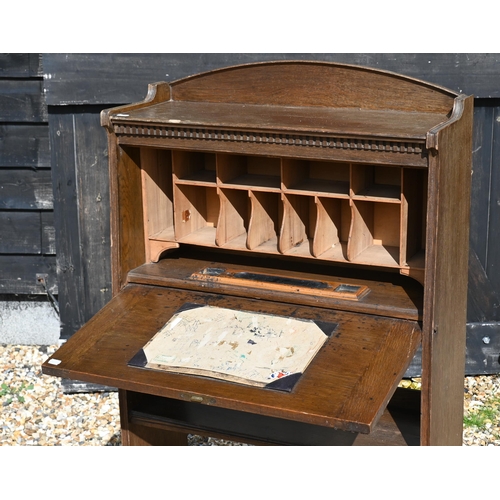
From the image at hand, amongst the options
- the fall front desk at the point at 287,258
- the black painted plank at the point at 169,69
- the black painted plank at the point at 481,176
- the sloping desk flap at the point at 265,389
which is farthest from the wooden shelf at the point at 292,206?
the black painted plank at the point at 481,176

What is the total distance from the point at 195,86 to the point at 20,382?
2514 millimetres

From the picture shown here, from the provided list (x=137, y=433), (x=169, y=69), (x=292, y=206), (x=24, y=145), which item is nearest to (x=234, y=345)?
(x=292, y=206)

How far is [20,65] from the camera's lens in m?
5.12

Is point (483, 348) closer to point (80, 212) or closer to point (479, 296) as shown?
point (479, 296)

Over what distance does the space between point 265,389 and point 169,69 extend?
90.3 inches

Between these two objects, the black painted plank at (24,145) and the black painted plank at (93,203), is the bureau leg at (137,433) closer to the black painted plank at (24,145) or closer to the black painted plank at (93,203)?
the black painted plank at (93,203)

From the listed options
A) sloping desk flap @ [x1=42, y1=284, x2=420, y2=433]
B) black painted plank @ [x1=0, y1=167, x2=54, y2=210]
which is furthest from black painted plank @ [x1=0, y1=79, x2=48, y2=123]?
sloping desk flap @ [x1=42, y1=284, x2=420, y2=433]

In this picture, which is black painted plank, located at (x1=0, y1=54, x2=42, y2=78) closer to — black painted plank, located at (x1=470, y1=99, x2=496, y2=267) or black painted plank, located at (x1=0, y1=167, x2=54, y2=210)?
black painted plank, located at (x1=0, y1=167, x2=54, y2=210)

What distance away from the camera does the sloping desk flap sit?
271cm

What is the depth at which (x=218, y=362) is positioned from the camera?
9.71 feet

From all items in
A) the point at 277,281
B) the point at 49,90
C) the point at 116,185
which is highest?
the point at 49,90

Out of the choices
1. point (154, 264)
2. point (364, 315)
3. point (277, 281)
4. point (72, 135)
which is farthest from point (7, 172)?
point (364, 315)

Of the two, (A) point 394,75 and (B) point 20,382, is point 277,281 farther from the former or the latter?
(B) point 20,382

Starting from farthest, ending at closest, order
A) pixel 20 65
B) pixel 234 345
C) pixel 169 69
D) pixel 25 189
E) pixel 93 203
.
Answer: pixel 25 189
pixel 20 65
pixel 93 203
pixel 169 69
pixel 234 345
